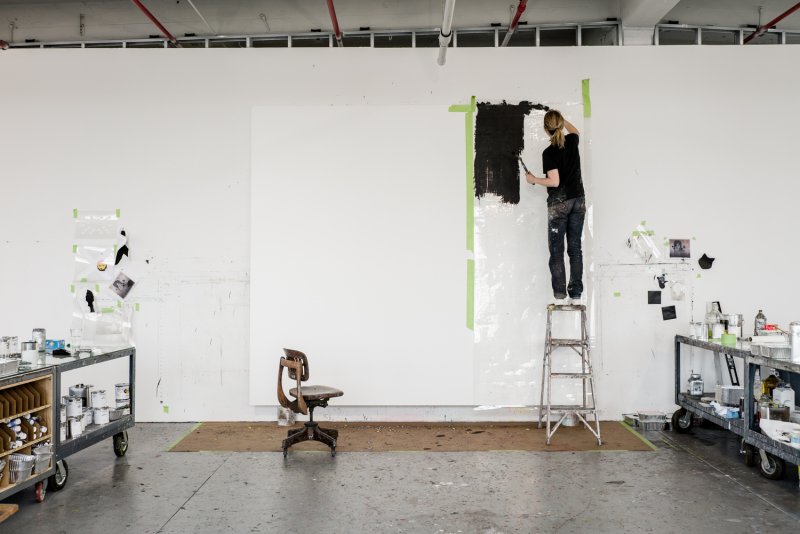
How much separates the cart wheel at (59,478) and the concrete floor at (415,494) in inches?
1.7

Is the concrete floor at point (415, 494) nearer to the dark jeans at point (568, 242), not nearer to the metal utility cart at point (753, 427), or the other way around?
the metal utility cart at point (753, 427)

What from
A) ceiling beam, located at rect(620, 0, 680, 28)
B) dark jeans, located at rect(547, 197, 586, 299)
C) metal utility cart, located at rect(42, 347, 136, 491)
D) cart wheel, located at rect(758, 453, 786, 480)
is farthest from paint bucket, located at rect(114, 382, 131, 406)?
ceiling beam, located at rect(620, 0, 680, 28)

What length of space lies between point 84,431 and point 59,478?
1.01ft

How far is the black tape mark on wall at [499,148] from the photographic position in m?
5.20

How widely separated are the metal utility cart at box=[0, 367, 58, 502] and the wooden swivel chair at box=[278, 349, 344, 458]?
1378 millimetres

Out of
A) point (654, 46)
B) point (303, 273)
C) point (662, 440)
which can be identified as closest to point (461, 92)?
point (654, 46)

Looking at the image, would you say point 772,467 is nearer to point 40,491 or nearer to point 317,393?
point 317,393

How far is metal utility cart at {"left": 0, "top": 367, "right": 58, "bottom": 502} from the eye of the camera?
314 centimetres

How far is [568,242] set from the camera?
16.1 ft

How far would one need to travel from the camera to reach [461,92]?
17.3ft

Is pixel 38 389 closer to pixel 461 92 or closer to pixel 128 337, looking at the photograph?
pixel 128 337

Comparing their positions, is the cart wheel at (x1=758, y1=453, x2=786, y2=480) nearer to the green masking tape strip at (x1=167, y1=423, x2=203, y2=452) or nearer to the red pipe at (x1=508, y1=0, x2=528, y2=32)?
the red pipe at (x1=508, y1=0, x2=528, y2=32)

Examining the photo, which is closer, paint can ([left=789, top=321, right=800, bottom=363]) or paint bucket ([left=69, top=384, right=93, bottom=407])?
paint can ([left=789, top=321, right=800, bottom=363])

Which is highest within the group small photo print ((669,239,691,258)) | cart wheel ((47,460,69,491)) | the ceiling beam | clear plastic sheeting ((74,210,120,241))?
the ceiling beam
